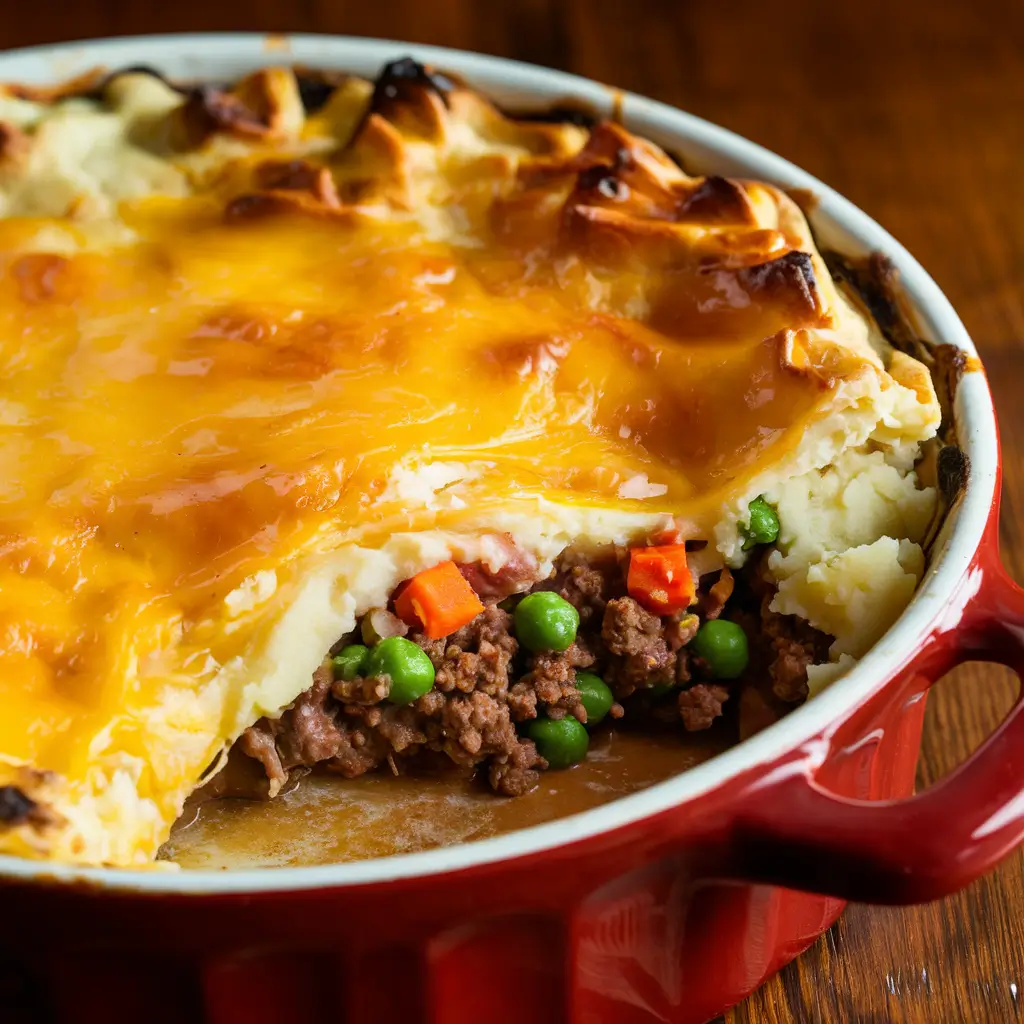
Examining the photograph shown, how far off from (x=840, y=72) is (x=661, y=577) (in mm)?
3214

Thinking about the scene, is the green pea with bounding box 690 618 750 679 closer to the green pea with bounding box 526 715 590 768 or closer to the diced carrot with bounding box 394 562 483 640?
the green pea with bounding box 526 715 590 768

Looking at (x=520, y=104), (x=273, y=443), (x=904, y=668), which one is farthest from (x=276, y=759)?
(x=520, y=104)

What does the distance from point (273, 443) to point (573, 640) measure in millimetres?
728

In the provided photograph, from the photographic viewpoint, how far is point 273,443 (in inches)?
111

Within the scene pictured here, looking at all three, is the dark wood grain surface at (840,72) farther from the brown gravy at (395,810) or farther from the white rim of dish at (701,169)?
the brown gravy at (395,810)

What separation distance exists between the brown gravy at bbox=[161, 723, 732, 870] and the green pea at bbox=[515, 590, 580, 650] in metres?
0.27

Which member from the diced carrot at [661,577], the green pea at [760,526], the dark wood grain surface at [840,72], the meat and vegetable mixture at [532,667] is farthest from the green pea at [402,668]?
the dark wood grain surface at [840,72]

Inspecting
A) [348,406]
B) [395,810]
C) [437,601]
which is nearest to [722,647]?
[437,601]

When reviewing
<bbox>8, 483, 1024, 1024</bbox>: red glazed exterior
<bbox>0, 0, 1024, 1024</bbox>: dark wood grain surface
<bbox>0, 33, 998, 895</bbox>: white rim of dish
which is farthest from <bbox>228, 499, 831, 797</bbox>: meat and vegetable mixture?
<bbox>0, 0, 1024, 1024</bbox>: dark wood grain surface

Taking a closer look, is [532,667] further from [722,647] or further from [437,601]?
[722,647]

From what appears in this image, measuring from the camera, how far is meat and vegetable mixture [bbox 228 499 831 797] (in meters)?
2.80

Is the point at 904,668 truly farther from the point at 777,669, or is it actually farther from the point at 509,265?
the point at 509,265

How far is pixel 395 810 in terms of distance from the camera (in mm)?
2828

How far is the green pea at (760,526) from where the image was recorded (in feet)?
9.42
